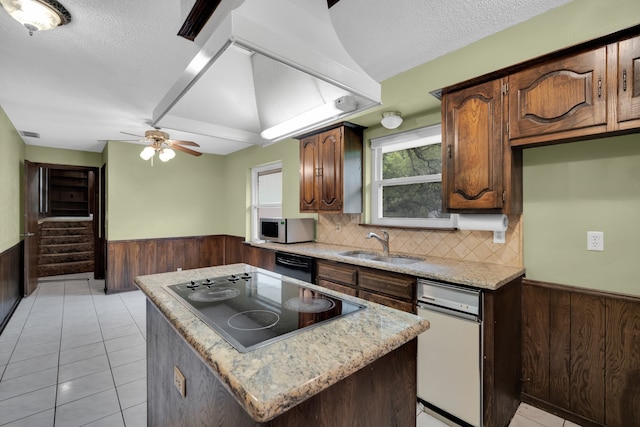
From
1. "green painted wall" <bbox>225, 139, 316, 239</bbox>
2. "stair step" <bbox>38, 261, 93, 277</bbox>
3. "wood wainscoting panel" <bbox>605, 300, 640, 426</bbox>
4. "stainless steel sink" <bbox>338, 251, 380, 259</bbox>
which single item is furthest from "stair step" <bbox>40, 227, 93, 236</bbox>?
"wood wainscoting panel" <bbox>605, 300, 640, 426</bbox>

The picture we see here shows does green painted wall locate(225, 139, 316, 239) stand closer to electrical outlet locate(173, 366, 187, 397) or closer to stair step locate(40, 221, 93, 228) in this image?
electrical outlet locate(173, 366, 187, 397)

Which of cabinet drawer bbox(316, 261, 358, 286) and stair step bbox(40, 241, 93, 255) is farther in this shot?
stair step bbox(40, 241, 93, 255)

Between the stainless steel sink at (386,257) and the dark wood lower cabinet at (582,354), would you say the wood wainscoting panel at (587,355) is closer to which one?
the dark wood lower cabinet at (582,354)

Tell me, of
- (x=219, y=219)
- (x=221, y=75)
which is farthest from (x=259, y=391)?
(x=219, y=219)

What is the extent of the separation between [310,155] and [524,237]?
2221 millimetres

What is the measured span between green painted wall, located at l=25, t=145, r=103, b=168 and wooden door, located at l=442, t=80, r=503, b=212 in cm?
610

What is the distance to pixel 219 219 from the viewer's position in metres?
6.05

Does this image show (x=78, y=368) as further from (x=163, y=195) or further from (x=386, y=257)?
(x=163, y=195)

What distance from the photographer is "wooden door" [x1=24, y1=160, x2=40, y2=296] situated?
179 inches

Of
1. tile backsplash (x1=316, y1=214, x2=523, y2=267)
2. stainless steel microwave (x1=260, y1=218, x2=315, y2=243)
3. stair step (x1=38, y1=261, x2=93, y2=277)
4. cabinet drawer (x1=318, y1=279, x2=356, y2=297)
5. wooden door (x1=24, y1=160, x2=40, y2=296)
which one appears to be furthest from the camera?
stair step (x1=38, y1=261, x2=93, y2=277)

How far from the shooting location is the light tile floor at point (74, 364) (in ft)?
6.55

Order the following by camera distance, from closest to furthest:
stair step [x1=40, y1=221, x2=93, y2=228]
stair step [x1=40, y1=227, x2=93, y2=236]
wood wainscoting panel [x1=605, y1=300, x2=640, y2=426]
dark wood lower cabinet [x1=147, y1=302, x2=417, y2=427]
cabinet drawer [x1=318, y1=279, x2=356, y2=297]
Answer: dark wood lower cabinet [x1=147, y1=302, x2=417, y2=427] → wood wainscoting panel [x1=605, y1=300, x2=640, y2=426] → cabinet drawer [x1=318, y1=279, x2=356, y2=297] → stair step [x1=40, y1=227, x2=93, y2=236] → stair step [x1=40, y1=221, x2=93, y2=228]

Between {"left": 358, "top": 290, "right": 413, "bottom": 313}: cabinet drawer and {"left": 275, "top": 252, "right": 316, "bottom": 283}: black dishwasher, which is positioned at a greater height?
{"left": 275, "top": 252, "right": 316, "bottom": 283}: black dishwasher

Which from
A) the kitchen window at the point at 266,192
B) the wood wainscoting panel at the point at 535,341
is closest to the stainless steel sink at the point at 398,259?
the wood wainscoting panel at the point at 535,341
